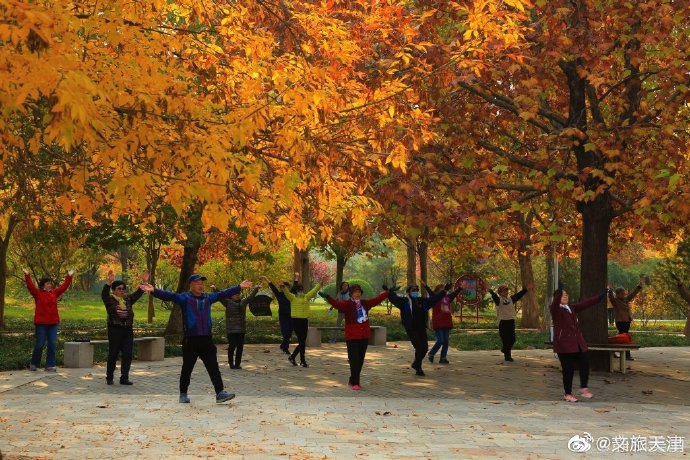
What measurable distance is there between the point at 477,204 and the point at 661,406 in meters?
4.37

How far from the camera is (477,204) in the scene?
49.0ft

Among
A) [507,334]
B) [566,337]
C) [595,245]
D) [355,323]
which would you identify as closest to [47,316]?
[355,323]

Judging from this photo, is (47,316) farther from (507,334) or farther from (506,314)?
(507,334)

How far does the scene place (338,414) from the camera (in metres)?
11.3

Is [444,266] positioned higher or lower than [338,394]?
higher

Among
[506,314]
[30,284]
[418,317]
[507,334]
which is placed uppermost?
[30,284]

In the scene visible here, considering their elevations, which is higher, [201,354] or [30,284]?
[30,284]

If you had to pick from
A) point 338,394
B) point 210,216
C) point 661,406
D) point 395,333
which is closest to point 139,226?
point 395,333

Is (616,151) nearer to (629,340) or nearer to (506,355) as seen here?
(629,340)

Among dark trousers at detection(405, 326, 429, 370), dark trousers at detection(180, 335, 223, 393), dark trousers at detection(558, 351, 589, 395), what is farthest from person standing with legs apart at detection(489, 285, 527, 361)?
dark trousers at detection(180, 335, 223, 393)

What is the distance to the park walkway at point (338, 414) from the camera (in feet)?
29.4

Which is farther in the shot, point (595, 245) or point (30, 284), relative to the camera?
point (595, 245)

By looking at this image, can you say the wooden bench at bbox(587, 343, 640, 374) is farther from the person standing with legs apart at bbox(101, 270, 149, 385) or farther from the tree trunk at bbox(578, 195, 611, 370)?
the person standing with legs apart at bbox(101, 270, 149, 385)

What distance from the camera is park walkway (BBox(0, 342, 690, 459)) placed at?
29.4ft
